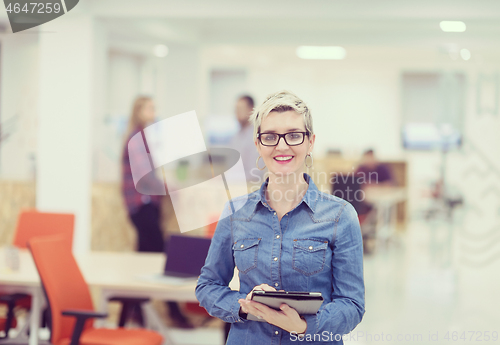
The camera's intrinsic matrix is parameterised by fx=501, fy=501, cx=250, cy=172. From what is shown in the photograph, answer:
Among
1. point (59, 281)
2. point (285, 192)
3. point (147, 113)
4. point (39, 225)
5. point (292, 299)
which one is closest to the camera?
point (292, 299)

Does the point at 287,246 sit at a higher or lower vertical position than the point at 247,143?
lower

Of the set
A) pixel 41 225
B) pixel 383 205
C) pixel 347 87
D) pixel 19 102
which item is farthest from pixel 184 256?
pixel 347 87

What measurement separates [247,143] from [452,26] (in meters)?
2.56

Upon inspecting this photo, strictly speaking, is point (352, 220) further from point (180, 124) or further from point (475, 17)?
point (475, 17)

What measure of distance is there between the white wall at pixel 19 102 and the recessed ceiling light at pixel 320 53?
5.63 metres

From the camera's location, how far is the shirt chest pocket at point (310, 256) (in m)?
1.43

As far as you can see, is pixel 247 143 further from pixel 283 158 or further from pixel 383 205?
pixel 383 205

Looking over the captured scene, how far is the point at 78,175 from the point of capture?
188 inches

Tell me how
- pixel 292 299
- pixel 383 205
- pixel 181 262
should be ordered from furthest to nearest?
pixel 383 205 → pixel 181 262 → pixel 292 299

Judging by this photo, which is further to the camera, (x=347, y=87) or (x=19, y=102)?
(x=347, y=87)

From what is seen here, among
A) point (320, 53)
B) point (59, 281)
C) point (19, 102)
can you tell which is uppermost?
point (320, 53)

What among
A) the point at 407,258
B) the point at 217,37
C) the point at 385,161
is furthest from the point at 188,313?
the point at 385,161

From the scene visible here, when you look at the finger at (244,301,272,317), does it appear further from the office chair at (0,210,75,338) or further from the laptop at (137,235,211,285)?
the office chair at (0,210,75,338)

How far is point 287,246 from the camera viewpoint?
1.45 meters
